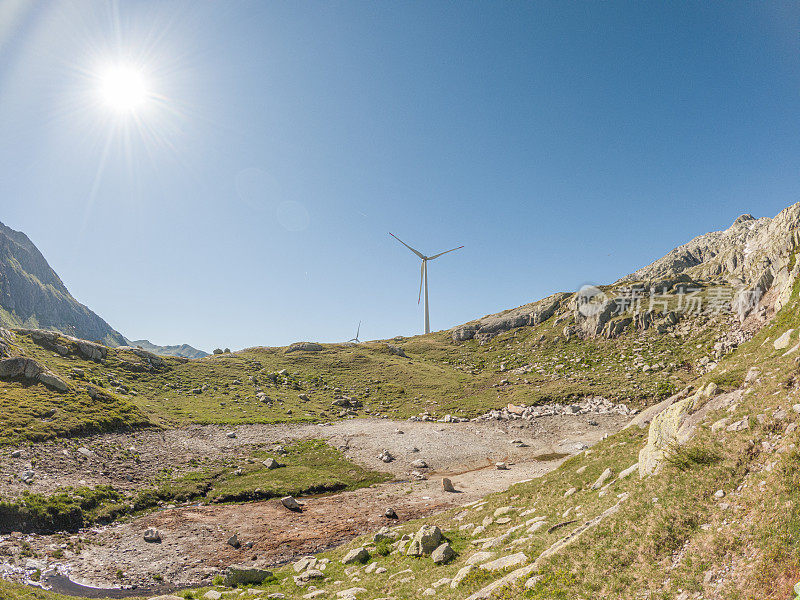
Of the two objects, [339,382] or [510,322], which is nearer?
[339,382]

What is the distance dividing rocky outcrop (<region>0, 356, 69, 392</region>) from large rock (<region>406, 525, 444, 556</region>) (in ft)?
263

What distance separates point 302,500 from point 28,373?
6477 centimetres

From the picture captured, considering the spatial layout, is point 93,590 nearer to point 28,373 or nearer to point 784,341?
point 784,341

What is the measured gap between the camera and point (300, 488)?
157 feet

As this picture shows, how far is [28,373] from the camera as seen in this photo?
222 feet

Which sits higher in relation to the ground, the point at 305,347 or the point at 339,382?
the point at 305,347

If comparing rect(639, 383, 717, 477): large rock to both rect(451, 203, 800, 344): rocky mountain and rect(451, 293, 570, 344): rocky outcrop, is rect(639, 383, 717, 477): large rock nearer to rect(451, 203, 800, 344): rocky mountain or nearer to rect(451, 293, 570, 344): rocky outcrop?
rect(451, 203, 800, 344): rocky mountain

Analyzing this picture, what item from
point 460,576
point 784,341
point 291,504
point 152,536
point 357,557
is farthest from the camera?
point 291,504

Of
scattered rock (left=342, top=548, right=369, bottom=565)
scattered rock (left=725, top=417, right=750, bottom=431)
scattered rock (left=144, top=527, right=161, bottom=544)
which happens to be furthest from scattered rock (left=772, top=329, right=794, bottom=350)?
scattered rock (left=144, top=527, right=161, bottom=544)

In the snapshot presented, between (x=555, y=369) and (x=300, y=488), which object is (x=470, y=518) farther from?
(x=555, y=369)

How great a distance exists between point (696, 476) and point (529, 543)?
8.03m

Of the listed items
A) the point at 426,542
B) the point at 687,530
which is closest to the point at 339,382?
the point at 426,542

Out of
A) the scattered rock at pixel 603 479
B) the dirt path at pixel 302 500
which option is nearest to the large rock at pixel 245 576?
the dirt path at pixel 302 500

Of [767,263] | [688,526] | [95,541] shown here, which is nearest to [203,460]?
[95,541]
